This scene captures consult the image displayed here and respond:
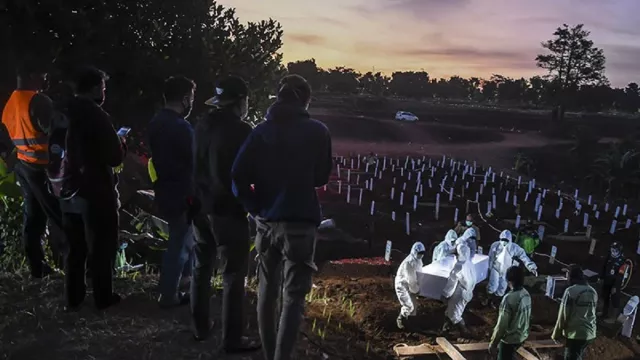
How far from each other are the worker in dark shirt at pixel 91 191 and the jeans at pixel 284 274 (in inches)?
44.8

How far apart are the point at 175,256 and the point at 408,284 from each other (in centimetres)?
408

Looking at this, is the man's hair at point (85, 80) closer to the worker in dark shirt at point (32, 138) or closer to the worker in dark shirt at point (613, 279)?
the worker in dark shirt at point (32, 138)

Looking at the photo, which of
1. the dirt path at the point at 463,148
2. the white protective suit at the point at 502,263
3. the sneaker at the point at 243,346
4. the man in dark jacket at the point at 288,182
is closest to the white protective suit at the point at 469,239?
the white protective suit at the point at 502,263

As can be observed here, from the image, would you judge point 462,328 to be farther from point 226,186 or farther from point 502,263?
point 226,186

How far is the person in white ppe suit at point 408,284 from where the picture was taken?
696 cm

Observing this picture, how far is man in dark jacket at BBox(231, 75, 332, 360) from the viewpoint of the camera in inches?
106

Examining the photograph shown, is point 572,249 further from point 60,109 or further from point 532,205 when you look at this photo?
point 60,109

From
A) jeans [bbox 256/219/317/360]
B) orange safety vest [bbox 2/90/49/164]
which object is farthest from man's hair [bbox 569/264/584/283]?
orange safety vest [bbox 2/90/49/164]

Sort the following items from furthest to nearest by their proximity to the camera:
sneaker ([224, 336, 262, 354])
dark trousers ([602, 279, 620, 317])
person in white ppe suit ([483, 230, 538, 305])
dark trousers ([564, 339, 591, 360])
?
person in white ppe suit ([483, 230, 538, 305]) < dark trousers ([602, 279, 620, 317]) < dark trousers ([564, 339, 591, 360]) < sneaker ([224, 336, 262, 354])

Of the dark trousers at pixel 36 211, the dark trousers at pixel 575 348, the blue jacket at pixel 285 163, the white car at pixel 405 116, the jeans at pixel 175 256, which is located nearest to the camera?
the blue jacket at pixel 285 163

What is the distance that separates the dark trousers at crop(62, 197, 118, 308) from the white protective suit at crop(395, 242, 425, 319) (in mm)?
4247

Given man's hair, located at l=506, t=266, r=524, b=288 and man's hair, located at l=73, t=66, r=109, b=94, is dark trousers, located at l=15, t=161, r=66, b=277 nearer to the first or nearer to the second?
man's hair, located at l=73, t=66, r=109, b=94

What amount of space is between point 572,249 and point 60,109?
11.5m

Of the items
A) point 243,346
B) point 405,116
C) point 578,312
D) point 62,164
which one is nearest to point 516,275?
point 578,312
